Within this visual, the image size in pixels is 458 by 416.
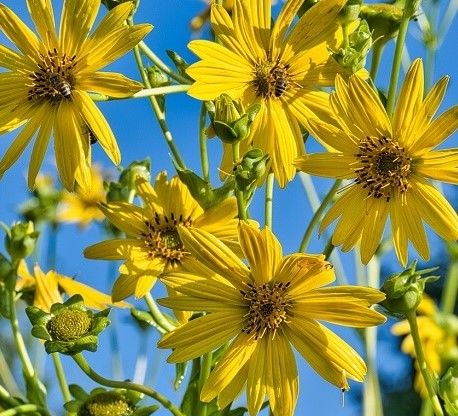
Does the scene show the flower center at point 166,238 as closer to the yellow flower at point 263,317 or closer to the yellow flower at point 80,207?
the yellow flower at point 263,317

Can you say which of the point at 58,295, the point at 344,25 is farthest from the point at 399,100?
the point at 58,295

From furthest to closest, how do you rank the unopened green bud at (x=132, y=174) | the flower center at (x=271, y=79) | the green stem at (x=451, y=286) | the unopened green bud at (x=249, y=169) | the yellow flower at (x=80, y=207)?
the yellow flower at (x=80, y=207), the green stem at (x=451, y=286), the unopened green bud at (x=132, y=174), the flower center at (x=271, y=79), the unopened green bud at (x=249, y=169)

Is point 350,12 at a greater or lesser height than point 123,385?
greater

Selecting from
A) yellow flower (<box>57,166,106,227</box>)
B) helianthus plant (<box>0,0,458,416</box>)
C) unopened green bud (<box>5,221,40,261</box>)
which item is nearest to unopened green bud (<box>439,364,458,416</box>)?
helianthus plant (<box>0,0,458,416</box>)

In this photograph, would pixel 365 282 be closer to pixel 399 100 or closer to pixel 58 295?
pixel 58 295

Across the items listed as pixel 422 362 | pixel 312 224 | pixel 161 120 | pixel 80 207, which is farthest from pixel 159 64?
pixel 80 207

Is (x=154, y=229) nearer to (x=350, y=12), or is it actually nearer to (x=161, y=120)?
(x=161, y=120)

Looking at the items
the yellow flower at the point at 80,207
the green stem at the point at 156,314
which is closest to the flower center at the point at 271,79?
the green stem at the point at 156,314
